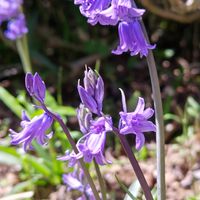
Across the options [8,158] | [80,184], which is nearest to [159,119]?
[80,184]

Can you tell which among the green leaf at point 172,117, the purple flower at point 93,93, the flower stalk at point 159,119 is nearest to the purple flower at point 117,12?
the flower stalk at point 159,119

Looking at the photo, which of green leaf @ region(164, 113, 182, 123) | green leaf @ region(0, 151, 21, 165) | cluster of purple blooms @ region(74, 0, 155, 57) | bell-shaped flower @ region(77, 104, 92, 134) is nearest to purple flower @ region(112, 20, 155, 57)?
cluster of purple blooms @ region(74, 0, 155, 57)

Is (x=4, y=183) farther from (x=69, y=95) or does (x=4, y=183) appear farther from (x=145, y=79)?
(x=145, y=79)

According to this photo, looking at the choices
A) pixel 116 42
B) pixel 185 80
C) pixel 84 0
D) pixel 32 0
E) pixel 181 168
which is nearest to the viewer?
pixel 84 0

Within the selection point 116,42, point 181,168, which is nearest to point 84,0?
point 181,168

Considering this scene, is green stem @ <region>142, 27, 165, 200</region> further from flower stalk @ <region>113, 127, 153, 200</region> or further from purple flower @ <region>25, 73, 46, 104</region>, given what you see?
purple flower @ <region>25, 73, 46, 104</region>

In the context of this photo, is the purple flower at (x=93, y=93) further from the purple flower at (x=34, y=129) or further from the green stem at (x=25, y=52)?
the green stem at (x=25, y=52)
